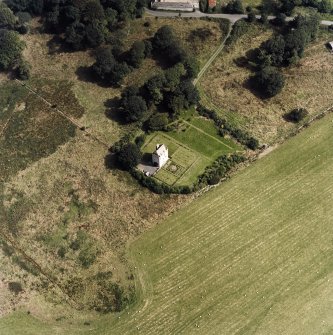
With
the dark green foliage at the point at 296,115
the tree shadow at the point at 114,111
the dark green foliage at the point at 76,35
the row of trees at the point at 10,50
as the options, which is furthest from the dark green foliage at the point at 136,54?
the dark green foliage at the point at 296,115

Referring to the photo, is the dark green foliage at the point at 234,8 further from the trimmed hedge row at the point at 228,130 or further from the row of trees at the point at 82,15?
the trimmed hedge row at the point at 228,130

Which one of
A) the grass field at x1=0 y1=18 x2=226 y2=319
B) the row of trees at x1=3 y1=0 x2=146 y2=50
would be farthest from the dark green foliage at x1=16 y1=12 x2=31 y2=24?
the grass field at x1=0 y1=18 x2=226 y2=319

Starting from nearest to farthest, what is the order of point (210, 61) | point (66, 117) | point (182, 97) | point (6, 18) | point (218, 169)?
point (218, 169), point (182, 97), point (66, 117), point (210, 61), point (6, 18)

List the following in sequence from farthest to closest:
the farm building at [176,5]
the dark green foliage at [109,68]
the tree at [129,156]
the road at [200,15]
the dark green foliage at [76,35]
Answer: the farm building at [176,5]
the road at [200,15]
the dark green foliage at [76,35]
the dark green foliage at [109,68]
the tree at [129,156]

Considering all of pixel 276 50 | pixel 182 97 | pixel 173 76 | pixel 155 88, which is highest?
pixel 276 50

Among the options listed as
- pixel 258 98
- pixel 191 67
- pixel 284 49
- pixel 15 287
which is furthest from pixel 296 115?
pixel 15 287

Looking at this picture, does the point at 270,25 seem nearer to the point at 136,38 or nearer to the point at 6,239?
the point at 136,38

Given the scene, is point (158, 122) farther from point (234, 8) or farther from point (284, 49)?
point (234, 8)

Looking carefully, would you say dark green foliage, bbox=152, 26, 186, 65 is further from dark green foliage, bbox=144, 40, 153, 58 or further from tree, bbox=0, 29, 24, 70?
tree, bbox=0, 29, 24, 70
